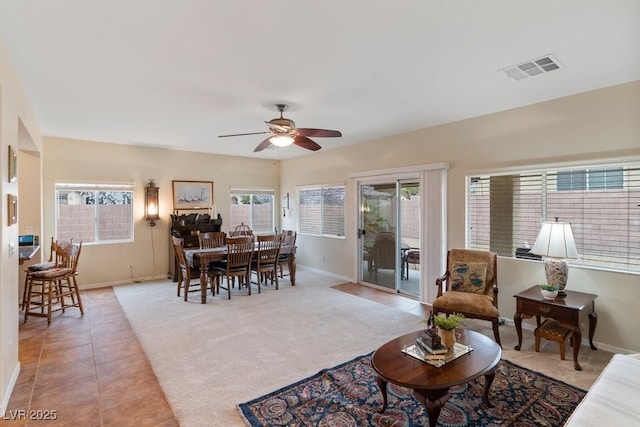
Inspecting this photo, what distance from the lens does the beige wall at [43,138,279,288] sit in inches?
221

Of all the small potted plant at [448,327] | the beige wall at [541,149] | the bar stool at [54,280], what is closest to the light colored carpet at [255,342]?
the beige wall at [541,149]

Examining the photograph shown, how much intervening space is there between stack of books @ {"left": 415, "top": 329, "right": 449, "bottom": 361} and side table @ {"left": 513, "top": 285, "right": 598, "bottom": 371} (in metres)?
1.56

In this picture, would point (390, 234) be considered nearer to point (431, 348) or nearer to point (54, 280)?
point (431, 348)

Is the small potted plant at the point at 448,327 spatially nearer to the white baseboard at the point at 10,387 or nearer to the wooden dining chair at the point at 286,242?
the white baseboard at the point at 10,387

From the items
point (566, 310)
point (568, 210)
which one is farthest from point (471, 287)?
point (568, 210)

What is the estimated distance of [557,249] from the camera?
3234mm

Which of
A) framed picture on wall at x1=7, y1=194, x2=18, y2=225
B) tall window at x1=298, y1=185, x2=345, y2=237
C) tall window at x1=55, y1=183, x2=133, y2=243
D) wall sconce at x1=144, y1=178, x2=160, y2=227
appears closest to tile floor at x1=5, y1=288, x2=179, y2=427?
framed picture on wall at x1=7, y1=194, x2=18, y2=225

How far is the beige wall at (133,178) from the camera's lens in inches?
221

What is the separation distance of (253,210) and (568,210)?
6233 mm

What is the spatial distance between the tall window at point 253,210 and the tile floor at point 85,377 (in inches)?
143

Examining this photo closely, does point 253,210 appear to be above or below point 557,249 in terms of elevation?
above

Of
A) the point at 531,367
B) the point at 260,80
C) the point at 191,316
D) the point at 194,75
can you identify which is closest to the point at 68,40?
the point at 194,75

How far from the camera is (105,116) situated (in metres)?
4.31

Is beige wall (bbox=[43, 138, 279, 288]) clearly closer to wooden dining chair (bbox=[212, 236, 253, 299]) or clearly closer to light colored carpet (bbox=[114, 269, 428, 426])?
light colored carpet (bbox=[114, 269, 428, 426])
